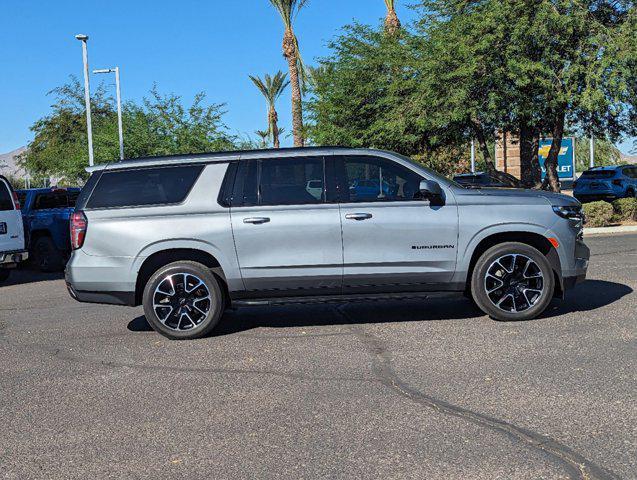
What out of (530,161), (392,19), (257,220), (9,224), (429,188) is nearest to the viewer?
(429,188)

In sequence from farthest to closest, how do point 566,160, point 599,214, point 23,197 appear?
point 566,160 < point 599,214 < point 23,197

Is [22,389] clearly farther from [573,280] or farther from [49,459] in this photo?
[573,280]

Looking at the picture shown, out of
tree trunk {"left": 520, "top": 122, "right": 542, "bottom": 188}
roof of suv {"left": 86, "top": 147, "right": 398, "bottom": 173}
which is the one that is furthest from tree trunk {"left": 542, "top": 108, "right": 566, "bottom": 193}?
roof of suv {"left": 86, "top": 147, "right": 398, "bottom": 173}

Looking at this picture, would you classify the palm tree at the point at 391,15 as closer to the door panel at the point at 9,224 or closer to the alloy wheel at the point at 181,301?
the door panel at the point at 9,224

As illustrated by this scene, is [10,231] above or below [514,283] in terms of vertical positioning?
above

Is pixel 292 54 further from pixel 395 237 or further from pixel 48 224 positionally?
pixel 395 237

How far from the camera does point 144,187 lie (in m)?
7.55

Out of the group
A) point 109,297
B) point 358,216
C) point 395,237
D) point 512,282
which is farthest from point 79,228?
point 512,282

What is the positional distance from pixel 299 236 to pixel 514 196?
231cm

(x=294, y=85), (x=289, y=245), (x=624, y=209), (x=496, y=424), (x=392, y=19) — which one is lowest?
(x=496, y=424)

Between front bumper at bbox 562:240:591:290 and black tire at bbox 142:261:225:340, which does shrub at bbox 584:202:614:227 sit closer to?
front bumper at bbox 562:240:591:290

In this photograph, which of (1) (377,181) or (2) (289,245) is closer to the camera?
Answer: (2) (289,245)

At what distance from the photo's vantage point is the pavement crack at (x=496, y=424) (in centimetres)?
380

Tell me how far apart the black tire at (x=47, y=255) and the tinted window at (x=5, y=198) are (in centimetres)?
207
